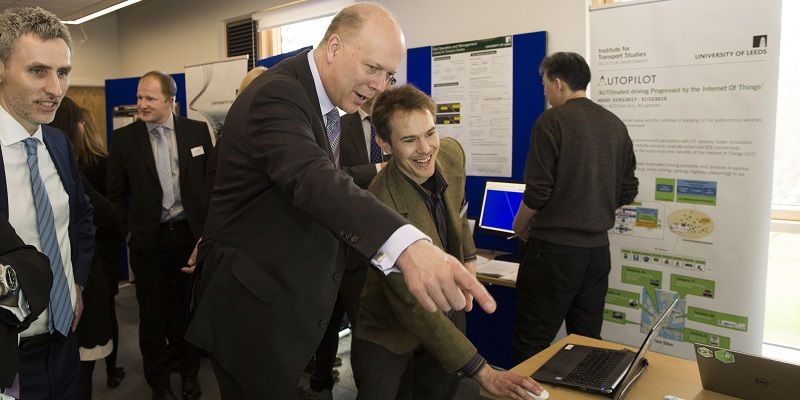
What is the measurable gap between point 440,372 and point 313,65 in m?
1.24

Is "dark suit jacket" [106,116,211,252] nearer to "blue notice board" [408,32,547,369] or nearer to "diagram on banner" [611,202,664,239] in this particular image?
"blue notice board" [408,32,547,369]

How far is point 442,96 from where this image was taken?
433cm

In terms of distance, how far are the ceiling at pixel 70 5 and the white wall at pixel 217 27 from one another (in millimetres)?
766

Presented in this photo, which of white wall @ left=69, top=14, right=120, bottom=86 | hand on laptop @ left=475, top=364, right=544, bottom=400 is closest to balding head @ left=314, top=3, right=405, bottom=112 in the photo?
hand on laptop @ left=475, top=364, right=544, bottom=400

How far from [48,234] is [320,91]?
1.01 meters

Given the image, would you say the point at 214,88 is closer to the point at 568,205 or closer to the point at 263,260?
the point at 568,205

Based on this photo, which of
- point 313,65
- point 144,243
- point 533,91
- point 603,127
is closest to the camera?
point 313,65

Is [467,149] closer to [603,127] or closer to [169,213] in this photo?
[603,127]

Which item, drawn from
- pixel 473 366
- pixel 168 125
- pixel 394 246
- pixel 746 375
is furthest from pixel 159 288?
pixel 746 375

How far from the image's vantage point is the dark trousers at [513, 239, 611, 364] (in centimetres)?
291

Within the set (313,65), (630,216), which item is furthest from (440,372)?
(630,216)

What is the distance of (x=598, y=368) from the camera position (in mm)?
1712

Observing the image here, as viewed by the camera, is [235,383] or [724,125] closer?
[235,383]

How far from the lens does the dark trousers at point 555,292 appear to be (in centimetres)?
291
